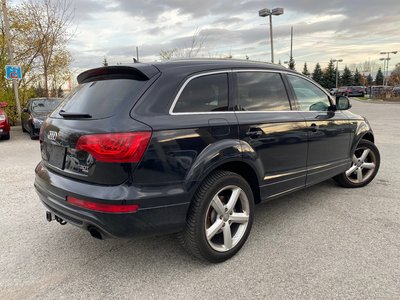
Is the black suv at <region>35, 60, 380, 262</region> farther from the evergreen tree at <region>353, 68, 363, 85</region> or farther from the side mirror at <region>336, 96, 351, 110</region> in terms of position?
the evergreen tree at <region>353, 68, 363, 85</region>

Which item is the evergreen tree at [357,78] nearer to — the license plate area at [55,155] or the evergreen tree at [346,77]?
the evergreen tree at [346,77]

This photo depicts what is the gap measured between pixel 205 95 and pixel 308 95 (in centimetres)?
170

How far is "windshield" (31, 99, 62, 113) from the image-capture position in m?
11.5

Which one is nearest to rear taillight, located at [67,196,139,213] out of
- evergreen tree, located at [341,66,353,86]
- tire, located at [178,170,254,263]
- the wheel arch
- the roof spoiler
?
tire, located at [178,170,254,263]

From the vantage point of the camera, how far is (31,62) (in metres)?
16.5

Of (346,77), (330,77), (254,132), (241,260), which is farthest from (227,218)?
(346,77)

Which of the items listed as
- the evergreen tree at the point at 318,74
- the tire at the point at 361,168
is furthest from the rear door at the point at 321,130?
the evergreen tree at the point at 318,74

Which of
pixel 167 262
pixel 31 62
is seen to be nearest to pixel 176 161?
pixel 167 262

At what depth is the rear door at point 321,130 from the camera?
383cm

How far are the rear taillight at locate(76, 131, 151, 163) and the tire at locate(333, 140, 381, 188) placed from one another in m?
3.48

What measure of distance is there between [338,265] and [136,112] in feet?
7.02

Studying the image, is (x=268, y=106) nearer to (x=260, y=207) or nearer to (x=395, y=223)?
(x=260, y=207)

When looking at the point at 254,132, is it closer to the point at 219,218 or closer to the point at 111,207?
the point at 219,218

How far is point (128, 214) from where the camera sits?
241 cm
